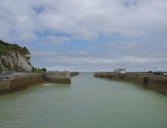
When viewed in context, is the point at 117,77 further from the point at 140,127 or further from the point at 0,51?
the point at 140,127

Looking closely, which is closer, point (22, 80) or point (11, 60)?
point (22, 80)

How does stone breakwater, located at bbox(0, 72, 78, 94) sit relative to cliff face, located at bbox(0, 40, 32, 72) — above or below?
below

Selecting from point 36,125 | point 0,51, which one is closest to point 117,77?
point 0,51

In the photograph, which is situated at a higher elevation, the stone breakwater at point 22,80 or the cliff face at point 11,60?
the cliff face at point 11,60

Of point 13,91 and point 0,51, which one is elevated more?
point 0,51

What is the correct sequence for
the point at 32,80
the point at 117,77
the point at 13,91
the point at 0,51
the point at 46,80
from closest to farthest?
the point at 13,91 < the point at 32,80 < the point at 46,80 < the point at 0,51 < the point at 117,77

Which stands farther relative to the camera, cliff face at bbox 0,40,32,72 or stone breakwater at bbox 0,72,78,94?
cliff face at bbox 0,40,32,72

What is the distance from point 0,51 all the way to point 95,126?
40.0 metres

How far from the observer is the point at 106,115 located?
11.9 metres

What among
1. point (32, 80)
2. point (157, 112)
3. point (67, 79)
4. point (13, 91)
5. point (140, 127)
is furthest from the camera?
point (67, 79)

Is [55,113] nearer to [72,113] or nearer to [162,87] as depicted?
[72,113]

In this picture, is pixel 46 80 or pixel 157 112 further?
pixel 46 80

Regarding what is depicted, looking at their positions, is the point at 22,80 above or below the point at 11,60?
below

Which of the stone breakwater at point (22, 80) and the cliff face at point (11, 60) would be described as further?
the cliff face at point (11, 60)
